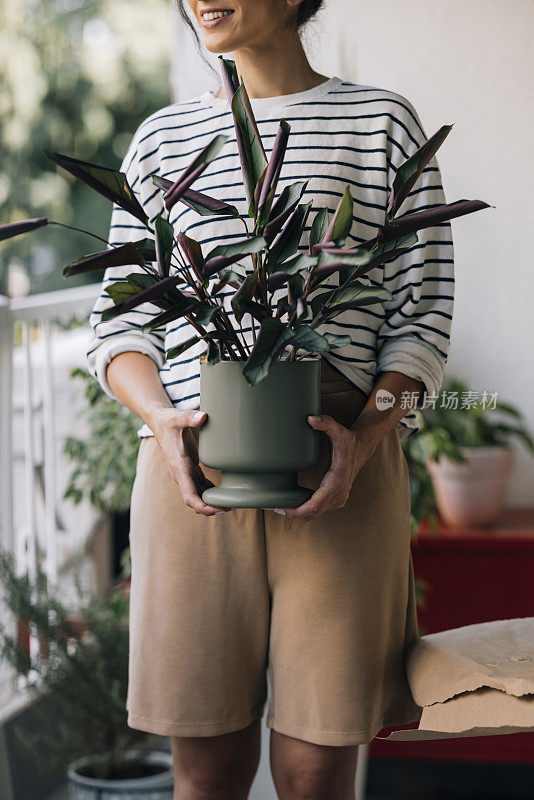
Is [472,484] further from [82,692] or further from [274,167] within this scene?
[82,692]

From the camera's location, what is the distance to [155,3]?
5.67 m

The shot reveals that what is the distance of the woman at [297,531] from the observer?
98 cm

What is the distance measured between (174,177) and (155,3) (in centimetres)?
520

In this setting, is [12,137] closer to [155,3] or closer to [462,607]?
[155,3]

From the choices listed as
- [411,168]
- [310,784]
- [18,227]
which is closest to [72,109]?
[18,227]

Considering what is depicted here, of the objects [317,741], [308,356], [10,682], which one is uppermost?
[308,356]

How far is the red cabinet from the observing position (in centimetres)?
124

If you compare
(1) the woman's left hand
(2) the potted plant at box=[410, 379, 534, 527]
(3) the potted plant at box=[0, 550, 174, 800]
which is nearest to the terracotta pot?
(2) the potted plant at box=[410, 379, 534, 527]

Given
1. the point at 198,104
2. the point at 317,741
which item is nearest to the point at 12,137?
the point at 198,104

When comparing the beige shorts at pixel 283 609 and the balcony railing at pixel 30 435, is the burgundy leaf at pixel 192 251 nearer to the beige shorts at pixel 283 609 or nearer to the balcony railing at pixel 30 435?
the beige shorts at pixel 283 609

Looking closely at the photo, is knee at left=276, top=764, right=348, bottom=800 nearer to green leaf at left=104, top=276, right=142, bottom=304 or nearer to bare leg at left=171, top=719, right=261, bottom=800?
bare leg at left=171, top=719, right=261, bottom=800

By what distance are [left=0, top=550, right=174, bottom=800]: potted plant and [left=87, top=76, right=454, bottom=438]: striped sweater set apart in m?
0.88

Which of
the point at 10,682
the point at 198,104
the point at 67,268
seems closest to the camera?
the point at 67,268

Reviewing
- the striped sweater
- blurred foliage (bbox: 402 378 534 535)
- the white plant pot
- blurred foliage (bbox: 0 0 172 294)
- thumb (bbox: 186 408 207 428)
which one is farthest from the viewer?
blurred foliage (bbox: 0 0 172 294)
